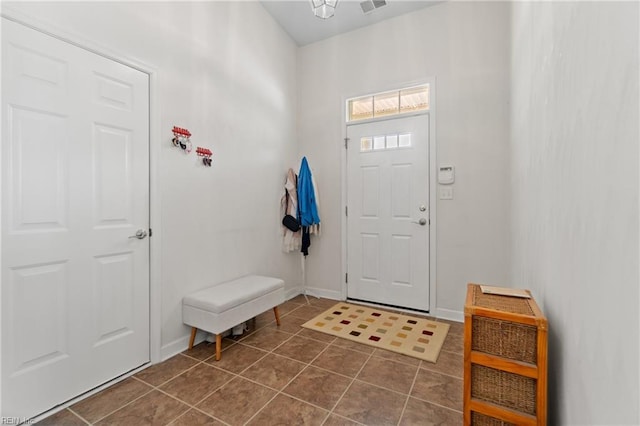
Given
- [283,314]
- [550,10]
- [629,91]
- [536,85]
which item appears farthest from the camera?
[283,314]

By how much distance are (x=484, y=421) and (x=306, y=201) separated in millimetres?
2693

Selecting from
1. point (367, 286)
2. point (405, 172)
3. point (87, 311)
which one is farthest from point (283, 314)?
point (405, 172)

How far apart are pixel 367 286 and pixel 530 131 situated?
2.33 meters

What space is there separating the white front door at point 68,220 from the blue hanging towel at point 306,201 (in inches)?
71.1

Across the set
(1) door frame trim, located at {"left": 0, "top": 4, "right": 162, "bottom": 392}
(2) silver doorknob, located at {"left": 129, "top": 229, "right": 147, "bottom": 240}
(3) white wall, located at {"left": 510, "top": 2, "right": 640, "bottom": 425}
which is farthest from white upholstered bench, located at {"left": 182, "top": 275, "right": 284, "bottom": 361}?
(3) white wall, located at {"left": 510, "top": 2, "right": 640, "bottom": 425}

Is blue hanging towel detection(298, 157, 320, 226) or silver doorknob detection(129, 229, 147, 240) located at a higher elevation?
blue hanging towel detection(298, 157, 320, 226)

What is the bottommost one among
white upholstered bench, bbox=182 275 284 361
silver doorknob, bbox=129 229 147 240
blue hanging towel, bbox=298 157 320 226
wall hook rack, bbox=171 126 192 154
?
white upholstered bench, bbox=182 275 284 361

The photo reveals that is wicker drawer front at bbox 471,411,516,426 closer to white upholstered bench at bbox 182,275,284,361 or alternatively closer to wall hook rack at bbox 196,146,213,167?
white upholstered bench at bbox 182,275,284,361

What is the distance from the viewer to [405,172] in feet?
10.5

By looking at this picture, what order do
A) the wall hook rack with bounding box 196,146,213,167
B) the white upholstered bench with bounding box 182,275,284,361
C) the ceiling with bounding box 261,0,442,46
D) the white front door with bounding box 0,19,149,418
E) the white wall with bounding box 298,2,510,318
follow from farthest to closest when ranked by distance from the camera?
the ceiling with bounding box 261,0,442,46 < the white wall with bounding box 298,2,510,318 < the wall hook rack with bounding box 196,146,213,167 < the white upholstered bench with bounding box 182,275,284,361 < the white front door with bounding box 0,19,149,418

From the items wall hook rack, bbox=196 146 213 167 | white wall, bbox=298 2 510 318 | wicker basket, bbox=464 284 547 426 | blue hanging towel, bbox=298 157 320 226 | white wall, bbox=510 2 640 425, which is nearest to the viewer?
white wall, bbox=510 2 640 425

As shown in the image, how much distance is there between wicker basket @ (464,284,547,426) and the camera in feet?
3.69

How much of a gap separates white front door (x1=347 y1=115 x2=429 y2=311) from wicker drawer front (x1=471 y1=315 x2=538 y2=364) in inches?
75.6

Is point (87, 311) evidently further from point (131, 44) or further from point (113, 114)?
point (131, 44)
